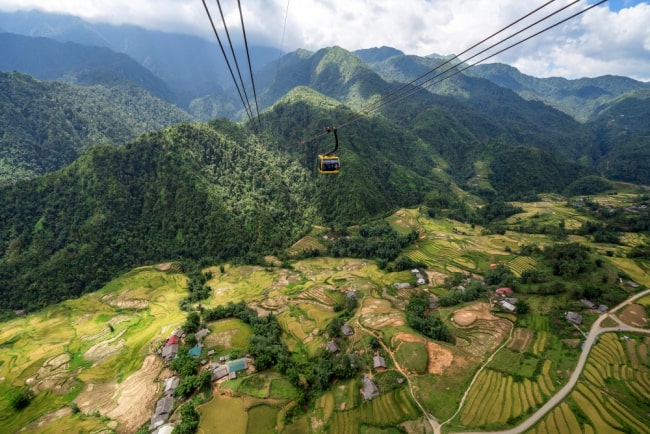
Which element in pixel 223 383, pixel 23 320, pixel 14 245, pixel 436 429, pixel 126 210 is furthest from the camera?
pixel 126 210

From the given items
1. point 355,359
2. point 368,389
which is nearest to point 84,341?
point 355,359

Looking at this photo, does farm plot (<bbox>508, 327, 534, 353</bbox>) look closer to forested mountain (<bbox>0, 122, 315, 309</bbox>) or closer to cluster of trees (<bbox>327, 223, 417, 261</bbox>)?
cluster of trees (<bbox>327, 223, 417, 261</bbox>)

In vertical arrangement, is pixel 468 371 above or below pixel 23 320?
below

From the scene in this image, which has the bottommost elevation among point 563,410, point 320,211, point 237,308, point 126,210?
point 563,410

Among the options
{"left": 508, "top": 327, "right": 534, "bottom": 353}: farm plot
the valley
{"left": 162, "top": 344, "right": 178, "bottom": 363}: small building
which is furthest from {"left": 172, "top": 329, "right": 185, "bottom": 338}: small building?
{"left": 508, "top": 327, "right": 534, "bottom": 353}: farm plot

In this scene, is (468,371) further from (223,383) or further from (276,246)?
(276,246)

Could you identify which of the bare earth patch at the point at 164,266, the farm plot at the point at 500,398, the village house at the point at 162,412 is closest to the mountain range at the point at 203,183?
the bare earth patch at the point at 164,266

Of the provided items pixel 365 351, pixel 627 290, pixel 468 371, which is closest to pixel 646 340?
pixel 627 290

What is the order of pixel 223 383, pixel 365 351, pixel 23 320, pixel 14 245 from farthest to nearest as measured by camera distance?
1. pixel 14 245
2. pixel 23 320
3. pixel 365 351
4. pixel 223 383
